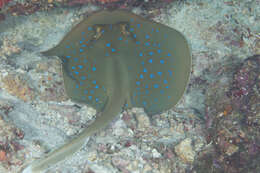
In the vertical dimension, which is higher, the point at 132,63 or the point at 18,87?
the point at 132,63

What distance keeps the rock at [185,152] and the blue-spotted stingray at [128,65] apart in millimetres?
847

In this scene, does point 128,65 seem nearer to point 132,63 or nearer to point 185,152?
point 132,63

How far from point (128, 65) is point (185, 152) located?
1752mm

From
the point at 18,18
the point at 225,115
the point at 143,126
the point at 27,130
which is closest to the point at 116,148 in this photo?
the point at 143,126

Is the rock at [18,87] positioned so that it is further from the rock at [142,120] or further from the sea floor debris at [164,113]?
the rock at [142,120]

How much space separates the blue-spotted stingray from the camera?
4.18 meters

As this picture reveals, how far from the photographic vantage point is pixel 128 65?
4.25 metres

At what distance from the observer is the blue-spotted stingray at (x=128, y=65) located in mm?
4180

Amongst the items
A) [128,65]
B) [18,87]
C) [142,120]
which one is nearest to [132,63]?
[128,65]

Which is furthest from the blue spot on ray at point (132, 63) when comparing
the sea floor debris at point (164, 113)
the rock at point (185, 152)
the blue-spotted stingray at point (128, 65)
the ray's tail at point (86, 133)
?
the rock at point (185, 152)

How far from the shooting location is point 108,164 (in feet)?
10.3

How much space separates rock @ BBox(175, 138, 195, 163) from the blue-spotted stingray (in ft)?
2.78

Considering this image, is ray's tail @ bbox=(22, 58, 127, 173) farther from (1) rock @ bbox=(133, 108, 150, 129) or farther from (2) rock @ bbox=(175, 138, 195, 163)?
(2) rock @ bbox=(175, 138, 195, 163)

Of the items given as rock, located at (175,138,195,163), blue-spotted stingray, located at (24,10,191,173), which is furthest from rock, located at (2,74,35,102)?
rock, located at (175,138,195,163)
